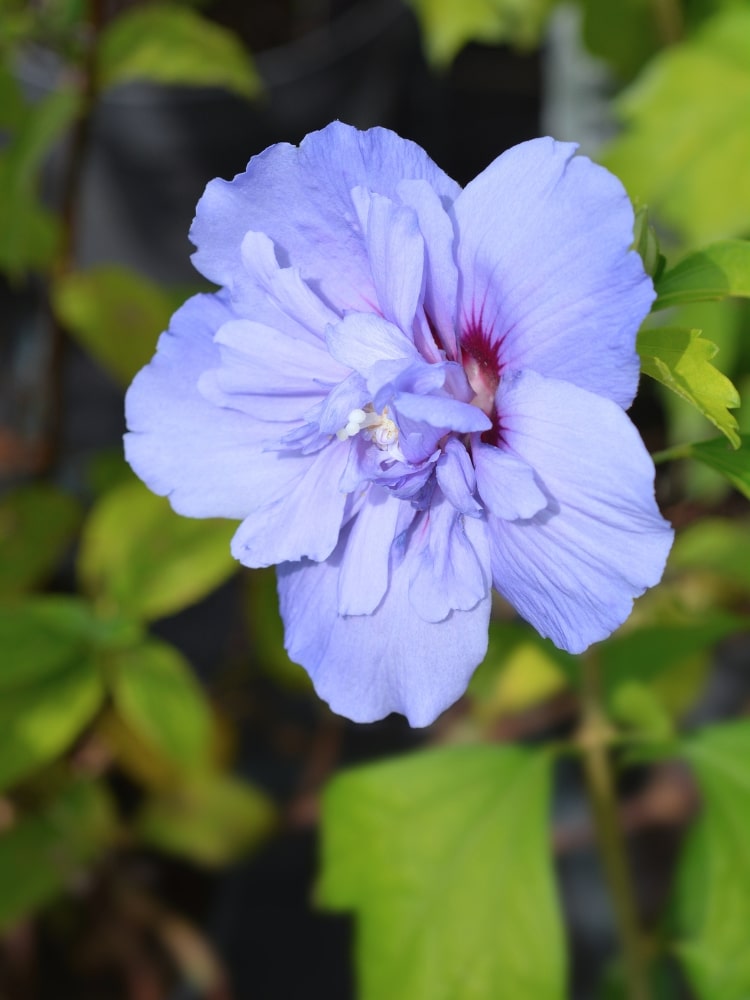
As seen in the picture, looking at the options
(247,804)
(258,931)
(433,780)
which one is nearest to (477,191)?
(433,780)

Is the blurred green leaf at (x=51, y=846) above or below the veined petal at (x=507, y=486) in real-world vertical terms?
below

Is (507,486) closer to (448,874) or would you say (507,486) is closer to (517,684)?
(448,874)

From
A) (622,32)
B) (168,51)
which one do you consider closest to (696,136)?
(622,32)

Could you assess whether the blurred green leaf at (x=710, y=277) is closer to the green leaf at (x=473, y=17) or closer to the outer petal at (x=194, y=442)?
the outer petal at (x=194, y=442)

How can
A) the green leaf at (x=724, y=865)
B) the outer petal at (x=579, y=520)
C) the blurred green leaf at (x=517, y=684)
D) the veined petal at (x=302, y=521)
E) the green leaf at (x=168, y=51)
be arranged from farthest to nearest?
the blurred green leaf at (x=517, y=684)
the green leaf at (x=168, y=51)
the green leaf at (x=724, y=865)
the veined petal at (x=302, y=521)
the outer petal at (x=579, y=520)

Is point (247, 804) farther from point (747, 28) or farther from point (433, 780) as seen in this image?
point (747, 28)

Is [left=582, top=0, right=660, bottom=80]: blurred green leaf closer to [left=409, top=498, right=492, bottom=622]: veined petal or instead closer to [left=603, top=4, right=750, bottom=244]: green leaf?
[left=603, top=4, right=750, bottom=244]: green leaf

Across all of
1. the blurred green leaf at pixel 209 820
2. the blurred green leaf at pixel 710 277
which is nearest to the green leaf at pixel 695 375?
the blurred green leaf at pixel 710 277
